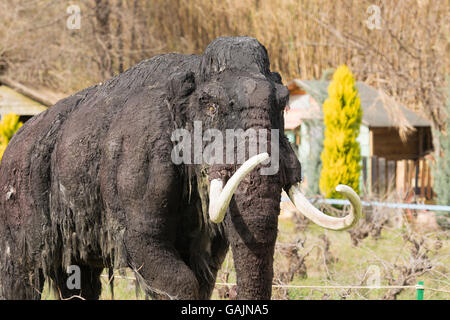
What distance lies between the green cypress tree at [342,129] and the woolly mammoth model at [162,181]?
989 centimetres

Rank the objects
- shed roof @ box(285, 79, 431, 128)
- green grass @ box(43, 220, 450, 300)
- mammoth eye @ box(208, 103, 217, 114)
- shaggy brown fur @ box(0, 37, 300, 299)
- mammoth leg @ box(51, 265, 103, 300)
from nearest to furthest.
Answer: shaggy brown fur @ box(0, 37, 300, 299)
mammoth eye @ box(208, 103, 217, 114)
mammoth leg @ box(51, 265, 103, 300)
green grass @ box(43, 220, 450, 300)
shed roof @ box(285, 79, 431, 128)

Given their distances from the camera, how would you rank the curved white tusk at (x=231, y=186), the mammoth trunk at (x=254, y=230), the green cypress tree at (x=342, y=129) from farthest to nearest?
the green cypress tree at (x=342, y=129) → the mammoth trunk at (x=254, y=230) → the curved white tusk at (x=231, y=186)

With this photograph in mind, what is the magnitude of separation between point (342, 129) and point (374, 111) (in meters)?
2.92

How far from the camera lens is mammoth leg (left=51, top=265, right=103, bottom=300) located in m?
4.49

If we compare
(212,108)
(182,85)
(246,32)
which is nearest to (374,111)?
(246,32)

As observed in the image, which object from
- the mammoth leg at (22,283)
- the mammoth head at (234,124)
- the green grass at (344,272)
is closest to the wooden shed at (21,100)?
the green grass at (344,272)

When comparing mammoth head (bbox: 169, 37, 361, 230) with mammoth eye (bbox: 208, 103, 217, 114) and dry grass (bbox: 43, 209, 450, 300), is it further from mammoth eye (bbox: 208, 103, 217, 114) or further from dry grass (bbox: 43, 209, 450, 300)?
dry grass (bbox: 43, 209, 450, 300)

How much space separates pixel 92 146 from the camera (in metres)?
3.91

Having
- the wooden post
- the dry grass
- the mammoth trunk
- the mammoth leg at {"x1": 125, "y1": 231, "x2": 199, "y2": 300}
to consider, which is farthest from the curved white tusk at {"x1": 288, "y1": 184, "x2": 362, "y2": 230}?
the wooden post

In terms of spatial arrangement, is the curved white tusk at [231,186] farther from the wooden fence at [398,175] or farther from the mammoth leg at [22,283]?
the wooden fence at [398,175]

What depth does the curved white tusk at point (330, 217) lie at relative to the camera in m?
3.21

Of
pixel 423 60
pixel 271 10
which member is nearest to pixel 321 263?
pixel 423 60
